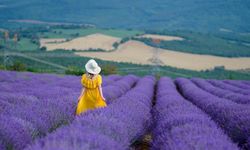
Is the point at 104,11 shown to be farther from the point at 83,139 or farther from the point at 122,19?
the point at 83,139

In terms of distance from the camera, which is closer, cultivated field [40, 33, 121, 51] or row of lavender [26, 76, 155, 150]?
row of lavender [26, 76, 155, 150]

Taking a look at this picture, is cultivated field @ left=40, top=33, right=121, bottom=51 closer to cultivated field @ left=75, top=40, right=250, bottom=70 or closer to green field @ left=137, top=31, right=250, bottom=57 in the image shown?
cultivated field @ left=75, top=40, right=250, bottom=70

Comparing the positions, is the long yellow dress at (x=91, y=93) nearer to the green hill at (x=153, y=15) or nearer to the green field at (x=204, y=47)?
the green field at (x=204, y=47)

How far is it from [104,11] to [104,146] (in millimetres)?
198502

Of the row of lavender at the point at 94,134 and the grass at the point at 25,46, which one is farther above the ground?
the row of lavender at the point at 94,134

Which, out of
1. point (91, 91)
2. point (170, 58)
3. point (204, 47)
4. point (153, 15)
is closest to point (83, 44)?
point (170, 58)

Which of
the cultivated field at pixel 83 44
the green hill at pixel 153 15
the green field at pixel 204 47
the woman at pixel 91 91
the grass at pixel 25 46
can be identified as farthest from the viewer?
the green hill at pixel 153 15

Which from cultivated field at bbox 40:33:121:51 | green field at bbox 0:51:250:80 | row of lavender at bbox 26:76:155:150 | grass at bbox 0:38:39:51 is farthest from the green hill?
row of lavender at bbox 26:76:155:150

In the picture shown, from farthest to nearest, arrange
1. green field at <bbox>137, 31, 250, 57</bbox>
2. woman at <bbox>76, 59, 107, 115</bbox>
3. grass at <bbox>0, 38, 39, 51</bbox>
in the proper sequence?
green field at <bbox>137, 31, 250, 57</bbox>
grass at <bbox>0, 38, 39, 51</bbox>
woman at <bbox>76, 59, 107, 115</bbox>

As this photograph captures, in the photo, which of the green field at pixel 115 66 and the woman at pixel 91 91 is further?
the green field at pixel 115 66

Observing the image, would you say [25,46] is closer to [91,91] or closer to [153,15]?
[91,91]

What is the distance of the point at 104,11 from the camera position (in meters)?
200

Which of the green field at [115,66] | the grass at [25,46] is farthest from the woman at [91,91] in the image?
the grass at [25,46]

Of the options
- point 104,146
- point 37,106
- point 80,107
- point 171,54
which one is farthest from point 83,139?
point 171,54
